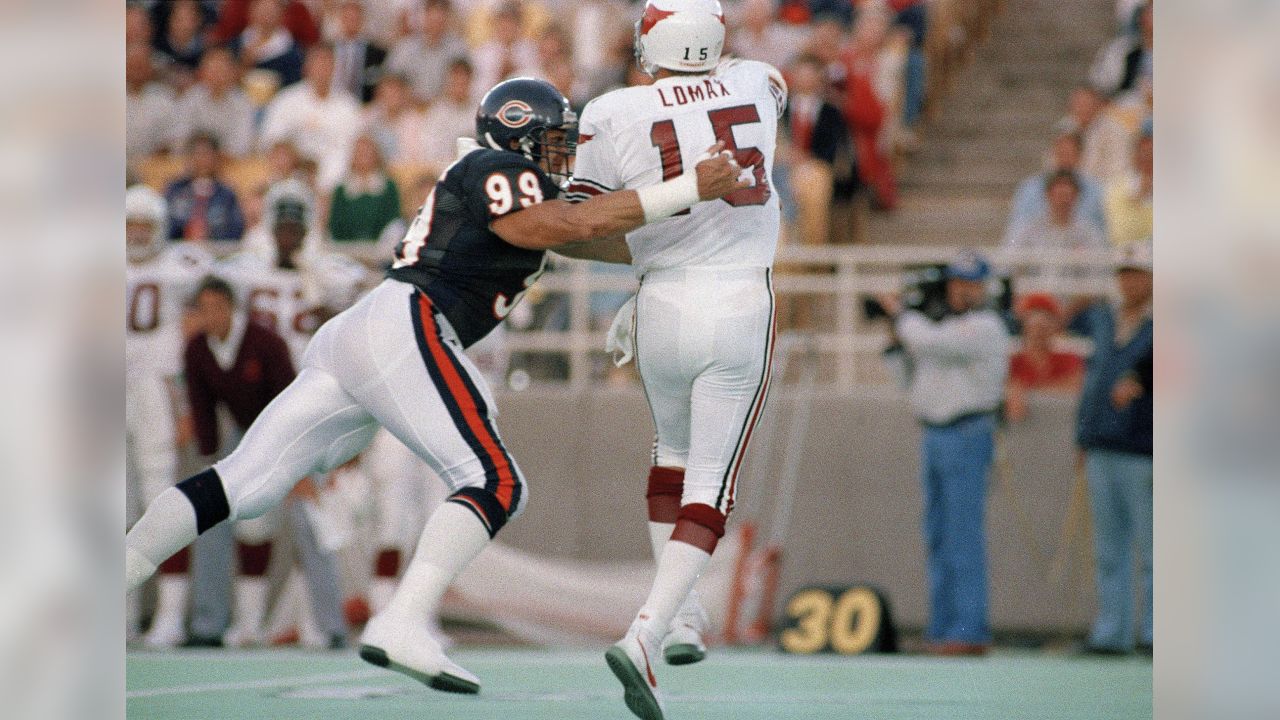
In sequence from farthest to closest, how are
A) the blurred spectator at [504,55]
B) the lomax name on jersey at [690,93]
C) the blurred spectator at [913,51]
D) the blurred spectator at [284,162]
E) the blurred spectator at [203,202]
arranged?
the blurred spectator at [913,51] → the blurred spectator at [504,55] → the blurred spectator at [284,162] → the blurred spectator at [203,202] → the lomax name on jersey at [690,93]

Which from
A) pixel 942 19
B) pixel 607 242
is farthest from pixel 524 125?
pixel 942 19

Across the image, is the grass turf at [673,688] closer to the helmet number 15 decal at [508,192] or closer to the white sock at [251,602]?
the white sock at [251,602]

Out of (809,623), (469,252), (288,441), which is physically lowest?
(809,623)

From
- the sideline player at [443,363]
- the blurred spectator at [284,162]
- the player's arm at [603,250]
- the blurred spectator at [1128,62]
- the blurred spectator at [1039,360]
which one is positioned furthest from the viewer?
the blurred spectator at [1128,62]

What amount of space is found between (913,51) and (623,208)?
29.8 ft

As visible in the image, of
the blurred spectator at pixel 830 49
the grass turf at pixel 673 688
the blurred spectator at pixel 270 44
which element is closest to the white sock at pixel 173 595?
the grass turf at pixel 673 688

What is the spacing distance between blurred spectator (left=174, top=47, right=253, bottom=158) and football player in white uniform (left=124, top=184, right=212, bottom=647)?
272 centimetres

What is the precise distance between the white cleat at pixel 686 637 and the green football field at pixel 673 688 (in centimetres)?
38

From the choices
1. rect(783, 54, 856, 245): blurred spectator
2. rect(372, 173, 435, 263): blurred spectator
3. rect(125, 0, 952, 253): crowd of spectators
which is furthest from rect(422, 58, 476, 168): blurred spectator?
rect(783, 54, 856, 245): blurred spectator

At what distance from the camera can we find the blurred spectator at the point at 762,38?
13062mm

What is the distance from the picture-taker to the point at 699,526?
17.4ft

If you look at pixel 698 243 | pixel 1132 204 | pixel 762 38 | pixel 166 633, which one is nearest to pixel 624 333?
pixel 698 243

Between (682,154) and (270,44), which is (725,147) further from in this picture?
(270,44)

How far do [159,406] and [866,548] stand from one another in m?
4.36
